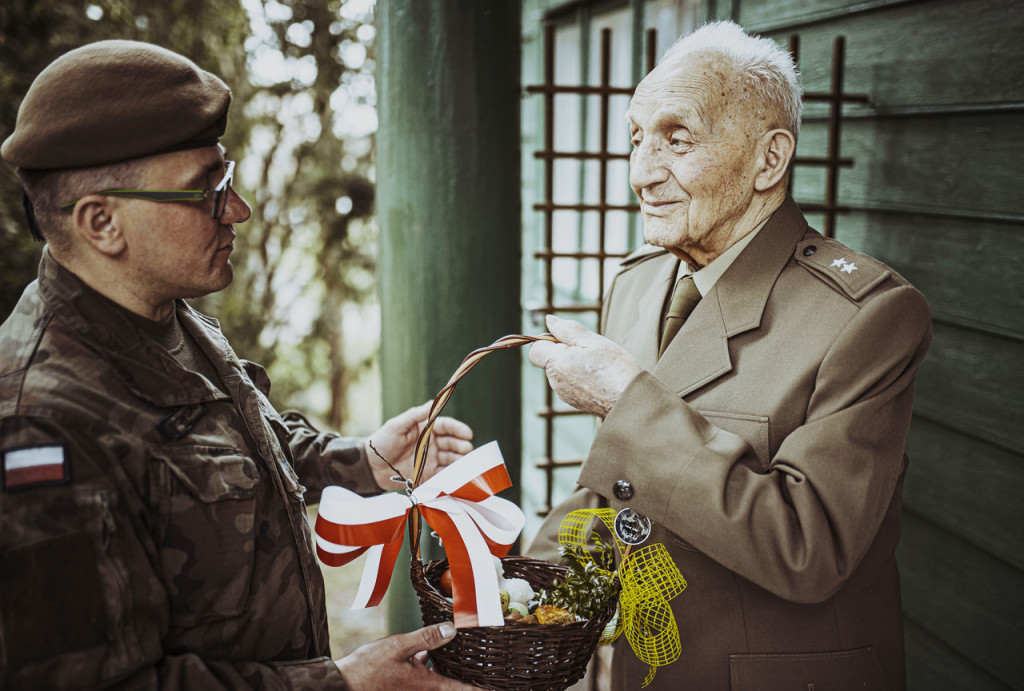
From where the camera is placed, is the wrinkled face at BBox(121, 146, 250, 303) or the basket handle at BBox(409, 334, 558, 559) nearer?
the wrinkled face at BBox(121, 146, 250, 303)

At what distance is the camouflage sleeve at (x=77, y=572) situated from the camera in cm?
120

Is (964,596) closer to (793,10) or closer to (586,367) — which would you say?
(586,367)

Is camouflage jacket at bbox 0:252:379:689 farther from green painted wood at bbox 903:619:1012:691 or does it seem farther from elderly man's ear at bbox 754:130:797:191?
green painted wood at bbox 903:619:1012:691

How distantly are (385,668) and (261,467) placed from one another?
1.64ft

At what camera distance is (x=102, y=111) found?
4.60 feet

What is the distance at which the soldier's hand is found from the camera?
1545 mm

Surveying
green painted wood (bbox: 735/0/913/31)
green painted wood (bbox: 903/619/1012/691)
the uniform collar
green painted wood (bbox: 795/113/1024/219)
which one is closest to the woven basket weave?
the uniform collar

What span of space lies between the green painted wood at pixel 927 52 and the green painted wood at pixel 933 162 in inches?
3.1

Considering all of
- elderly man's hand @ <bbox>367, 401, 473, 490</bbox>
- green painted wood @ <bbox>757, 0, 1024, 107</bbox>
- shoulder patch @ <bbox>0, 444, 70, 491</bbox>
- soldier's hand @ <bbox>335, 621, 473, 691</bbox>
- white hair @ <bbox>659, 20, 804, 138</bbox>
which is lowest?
soldier's hand @ <bbox>335, 621, 473, 691</bbox>

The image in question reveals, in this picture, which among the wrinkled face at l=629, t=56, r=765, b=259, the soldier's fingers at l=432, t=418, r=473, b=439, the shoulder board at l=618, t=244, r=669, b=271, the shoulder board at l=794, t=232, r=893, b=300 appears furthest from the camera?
the shoulder board at l=618, t=244, r=669, b=271

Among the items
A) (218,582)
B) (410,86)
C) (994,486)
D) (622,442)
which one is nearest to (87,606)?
(218,582)

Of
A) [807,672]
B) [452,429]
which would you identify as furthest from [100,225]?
[807,672]

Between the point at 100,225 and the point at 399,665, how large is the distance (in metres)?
1.07

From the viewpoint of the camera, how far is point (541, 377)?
5.77 metres
